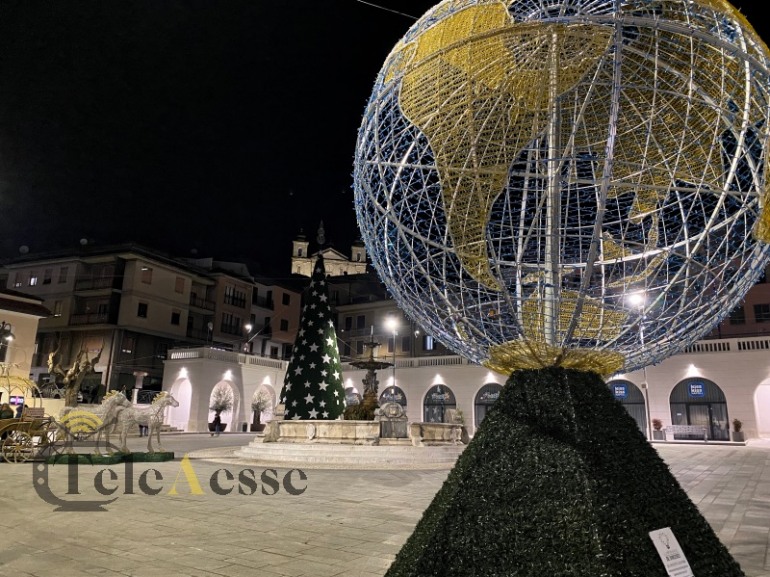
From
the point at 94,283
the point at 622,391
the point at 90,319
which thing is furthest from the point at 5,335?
the point at 622,391

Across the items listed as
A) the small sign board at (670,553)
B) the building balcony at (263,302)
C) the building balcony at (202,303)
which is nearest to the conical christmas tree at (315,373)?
the small sign board at (670,553)

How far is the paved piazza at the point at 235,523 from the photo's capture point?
473 centimetres

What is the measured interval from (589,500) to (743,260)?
2.28 meters

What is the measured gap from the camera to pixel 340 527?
6438mm

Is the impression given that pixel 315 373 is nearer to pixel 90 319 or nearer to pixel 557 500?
pixel 557 500

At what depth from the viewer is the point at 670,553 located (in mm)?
2668

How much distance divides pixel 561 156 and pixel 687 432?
96.6 feet

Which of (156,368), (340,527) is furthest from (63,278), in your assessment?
(340,527)

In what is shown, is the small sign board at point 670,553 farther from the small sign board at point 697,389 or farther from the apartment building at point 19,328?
the apartment building at point 19,328

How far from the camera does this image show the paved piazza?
4734 millimetres

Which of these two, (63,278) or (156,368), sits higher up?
(63,278)

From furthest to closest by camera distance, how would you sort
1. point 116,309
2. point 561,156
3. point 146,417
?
point 116,309
point 146,417
point 561,156

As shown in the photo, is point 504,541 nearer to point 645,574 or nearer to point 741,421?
point 645,574

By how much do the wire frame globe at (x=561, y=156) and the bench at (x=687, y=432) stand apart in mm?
27783
